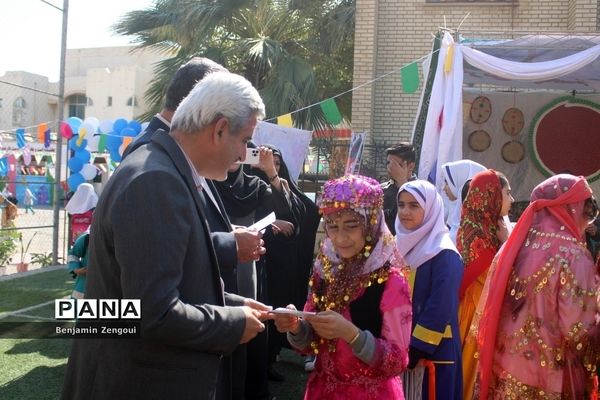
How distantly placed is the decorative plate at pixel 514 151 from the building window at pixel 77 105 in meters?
33.0

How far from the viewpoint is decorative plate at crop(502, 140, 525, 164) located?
944cm

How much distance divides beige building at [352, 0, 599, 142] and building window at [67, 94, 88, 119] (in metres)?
30.6

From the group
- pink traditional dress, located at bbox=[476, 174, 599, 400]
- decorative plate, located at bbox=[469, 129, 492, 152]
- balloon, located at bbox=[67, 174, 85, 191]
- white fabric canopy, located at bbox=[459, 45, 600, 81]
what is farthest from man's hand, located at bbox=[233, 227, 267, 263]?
balloon, located at bbox=[67, 174, 85, 191]

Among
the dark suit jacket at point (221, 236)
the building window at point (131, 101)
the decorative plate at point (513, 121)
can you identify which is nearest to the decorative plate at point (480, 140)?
the decorative plate at point (513, 121)

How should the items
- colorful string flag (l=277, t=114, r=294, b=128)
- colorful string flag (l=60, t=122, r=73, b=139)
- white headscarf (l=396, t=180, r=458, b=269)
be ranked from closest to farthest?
white headscarf (l=396, t=180, r=458, b=269) < colorful string flag (l=277, t=114, r=294, b=128) < colorful string flag (l=60, t=122, r=73, b=139)

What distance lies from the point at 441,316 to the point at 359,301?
62cm

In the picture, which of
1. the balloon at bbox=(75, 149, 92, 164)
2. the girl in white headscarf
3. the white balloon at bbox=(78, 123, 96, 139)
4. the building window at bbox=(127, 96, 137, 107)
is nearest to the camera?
the girl in white headscarf

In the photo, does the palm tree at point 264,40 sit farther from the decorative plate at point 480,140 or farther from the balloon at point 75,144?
the decorative plate at point 480,140

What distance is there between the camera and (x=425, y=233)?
299 centimetres

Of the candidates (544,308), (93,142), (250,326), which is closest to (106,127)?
(93,142)

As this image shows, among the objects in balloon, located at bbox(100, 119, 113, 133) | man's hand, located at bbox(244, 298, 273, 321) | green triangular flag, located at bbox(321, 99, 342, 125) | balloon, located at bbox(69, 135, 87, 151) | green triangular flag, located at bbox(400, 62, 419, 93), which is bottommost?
man's hand, located at bbox(244, 298, 273, 321)

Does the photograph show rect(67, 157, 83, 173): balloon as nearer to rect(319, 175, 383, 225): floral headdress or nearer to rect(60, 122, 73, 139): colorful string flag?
rect(60, 122, 73, 139): colorful string flag

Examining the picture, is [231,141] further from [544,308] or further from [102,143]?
[102,143]

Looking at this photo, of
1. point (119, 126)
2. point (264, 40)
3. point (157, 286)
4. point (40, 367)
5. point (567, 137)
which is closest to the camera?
point (157, 286)
